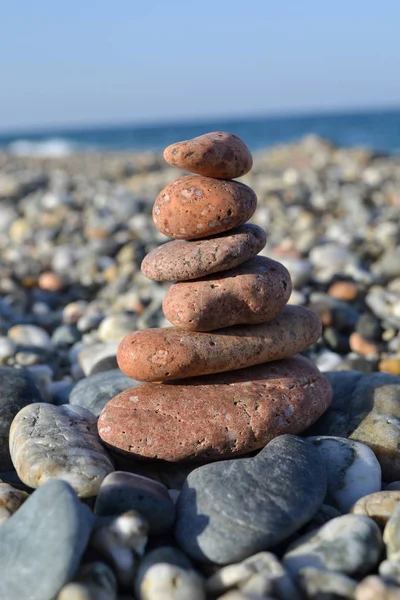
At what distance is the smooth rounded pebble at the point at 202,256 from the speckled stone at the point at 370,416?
42.6 inches

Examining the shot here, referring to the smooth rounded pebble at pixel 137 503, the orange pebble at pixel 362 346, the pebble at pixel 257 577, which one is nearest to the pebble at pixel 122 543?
the smooth rounded pebble at pixel 137 503

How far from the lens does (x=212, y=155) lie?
11.2 feet

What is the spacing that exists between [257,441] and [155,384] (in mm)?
642

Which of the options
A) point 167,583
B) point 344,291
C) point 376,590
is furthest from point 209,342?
point 344,291

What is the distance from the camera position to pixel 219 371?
355cm

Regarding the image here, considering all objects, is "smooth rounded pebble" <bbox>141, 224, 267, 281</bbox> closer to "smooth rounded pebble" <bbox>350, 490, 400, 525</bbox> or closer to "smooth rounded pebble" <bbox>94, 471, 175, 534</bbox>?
"smooth rounded pebble" <bbox>94, 471, 175, 534</bbox>

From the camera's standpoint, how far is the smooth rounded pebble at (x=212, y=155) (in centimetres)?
338

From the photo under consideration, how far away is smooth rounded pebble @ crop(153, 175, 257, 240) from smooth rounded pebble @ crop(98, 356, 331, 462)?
814 mm

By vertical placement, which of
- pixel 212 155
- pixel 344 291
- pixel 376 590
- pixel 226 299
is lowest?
pixel 344 291

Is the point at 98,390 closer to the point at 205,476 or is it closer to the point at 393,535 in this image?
the point at 205,476

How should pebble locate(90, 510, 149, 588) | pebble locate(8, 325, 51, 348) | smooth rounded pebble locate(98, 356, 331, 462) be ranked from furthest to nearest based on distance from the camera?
pebble locate(8, 325, 51, 348) → smooth rounded pebble locate(98, 356, 331, 462) → pebble locate(90, 510, 149, 588)

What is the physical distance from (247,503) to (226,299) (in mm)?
1109

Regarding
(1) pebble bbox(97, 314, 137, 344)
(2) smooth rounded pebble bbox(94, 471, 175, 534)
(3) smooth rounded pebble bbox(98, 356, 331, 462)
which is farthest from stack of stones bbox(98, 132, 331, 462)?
(1) pebble bbox(97, 314, 137, 344)

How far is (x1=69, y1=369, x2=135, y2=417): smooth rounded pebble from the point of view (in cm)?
399
